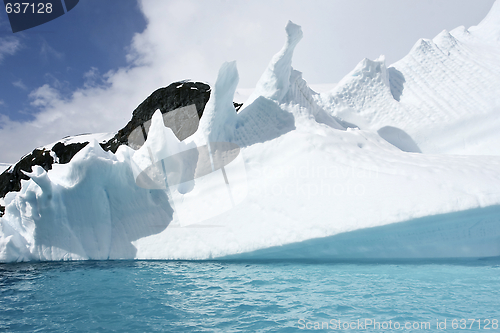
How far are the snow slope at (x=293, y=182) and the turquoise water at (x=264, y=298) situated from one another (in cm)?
40

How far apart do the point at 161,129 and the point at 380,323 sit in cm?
447

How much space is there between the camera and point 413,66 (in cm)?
738

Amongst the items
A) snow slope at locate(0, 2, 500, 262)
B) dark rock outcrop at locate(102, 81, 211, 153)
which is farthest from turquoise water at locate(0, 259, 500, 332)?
Result: dark rock outcrop at locate(102, 81, 211, 153)

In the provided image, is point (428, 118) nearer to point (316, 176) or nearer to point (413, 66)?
point (413, 66)

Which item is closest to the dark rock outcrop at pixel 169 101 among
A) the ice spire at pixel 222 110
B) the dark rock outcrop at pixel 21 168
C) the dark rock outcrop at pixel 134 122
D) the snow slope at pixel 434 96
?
the dark rock outcrop at pixel 134 122

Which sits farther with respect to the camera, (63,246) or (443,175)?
(63,246)

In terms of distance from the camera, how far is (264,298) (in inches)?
100

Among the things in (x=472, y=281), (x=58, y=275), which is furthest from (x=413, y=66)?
(x=58, y=275)

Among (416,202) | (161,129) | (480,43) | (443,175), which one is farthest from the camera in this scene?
(480,43)

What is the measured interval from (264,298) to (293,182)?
6.77 ft

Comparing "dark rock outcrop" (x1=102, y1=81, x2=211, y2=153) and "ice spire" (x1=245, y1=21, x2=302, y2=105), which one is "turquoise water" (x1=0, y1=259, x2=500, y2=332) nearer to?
"ice spire" (x1=245, y1=21, x2=302, y2=105)

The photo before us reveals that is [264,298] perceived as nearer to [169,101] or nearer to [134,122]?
[169,101]

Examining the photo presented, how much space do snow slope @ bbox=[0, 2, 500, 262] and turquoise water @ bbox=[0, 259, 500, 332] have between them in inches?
15.6

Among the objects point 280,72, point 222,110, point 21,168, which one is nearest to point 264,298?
point 222,110
